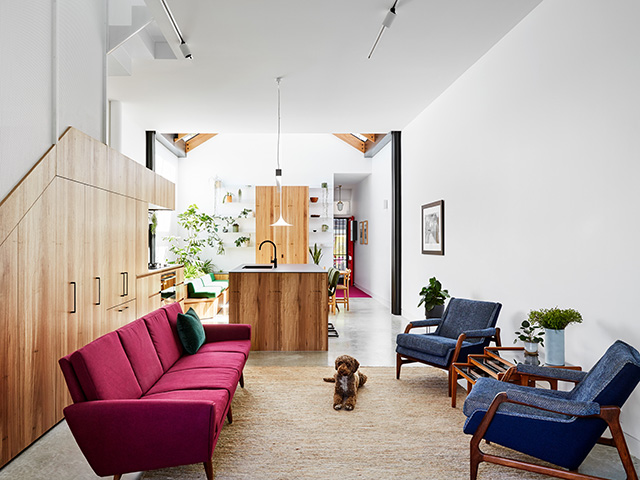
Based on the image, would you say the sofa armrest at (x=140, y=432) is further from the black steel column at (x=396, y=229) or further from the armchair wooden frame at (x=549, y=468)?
the black steel column at (x=396, y=229)

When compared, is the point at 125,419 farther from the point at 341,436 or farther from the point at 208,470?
the point at 341,436

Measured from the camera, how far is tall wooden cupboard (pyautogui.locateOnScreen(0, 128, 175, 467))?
8.50ft

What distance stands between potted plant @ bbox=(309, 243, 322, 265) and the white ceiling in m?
3.11

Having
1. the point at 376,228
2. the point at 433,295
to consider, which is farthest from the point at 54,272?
the point at 376,228

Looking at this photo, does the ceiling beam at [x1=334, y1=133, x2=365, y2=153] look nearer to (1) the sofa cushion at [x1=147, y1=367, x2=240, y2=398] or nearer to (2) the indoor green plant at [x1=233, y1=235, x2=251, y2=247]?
(2) the indoor green plant at [x1=233, y1=235, x2=251, y2=247]

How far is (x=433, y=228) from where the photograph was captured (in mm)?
6012

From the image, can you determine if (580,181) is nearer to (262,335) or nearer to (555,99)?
(555,99)

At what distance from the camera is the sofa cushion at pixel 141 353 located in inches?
104

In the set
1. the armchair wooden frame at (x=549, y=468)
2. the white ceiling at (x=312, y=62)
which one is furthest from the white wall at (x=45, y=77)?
the armchair wooden frame at (x=549, y=468)

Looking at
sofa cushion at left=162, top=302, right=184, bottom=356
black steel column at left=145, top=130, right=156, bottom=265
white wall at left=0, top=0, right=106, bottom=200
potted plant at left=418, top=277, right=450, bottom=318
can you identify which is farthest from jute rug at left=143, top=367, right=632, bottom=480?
black steel column at left=145, top=130, right=156, bottom=265

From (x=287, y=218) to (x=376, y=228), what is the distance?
201 cm

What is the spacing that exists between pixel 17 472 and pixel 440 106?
5.60 m

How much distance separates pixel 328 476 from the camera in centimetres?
240

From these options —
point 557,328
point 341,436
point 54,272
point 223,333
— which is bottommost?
point 341,436
